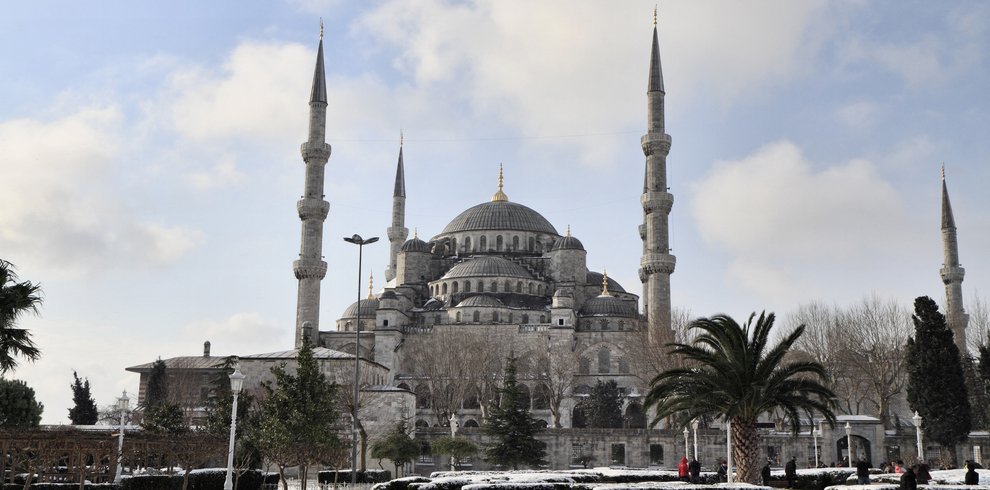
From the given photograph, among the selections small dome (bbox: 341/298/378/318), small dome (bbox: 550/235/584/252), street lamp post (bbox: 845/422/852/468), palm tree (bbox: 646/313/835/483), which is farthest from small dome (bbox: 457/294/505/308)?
palm tree (bbox: 646/313/835/483)

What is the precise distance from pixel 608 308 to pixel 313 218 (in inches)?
785

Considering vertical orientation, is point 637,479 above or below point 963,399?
below

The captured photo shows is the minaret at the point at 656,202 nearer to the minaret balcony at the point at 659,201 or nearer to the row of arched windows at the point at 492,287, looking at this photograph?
the minaret balcony at the point at 659,201

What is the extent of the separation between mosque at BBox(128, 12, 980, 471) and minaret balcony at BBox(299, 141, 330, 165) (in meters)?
0.07

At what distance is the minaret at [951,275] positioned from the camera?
54.2 metres

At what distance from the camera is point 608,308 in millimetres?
63375

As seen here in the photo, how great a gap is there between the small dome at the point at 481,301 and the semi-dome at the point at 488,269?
3897 millimetres

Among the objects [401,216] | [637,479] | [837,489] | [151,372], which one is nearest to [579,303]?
[401,216]

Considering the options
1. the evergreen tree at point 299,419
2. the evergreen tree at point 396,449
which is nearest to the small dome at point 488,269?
the evergreen tree at point 396,449

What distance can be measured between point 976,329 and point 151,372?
1747 inches

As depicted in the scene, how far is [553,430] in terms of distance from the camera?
145 feet

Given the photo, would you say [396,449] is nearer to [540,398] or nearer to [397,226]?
[540,398]

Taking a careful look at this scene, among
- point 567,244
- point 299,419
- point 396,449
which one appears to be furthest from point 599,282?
point 299,419

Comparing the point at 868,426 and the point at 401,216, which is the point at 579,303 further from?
the point at 868,426
